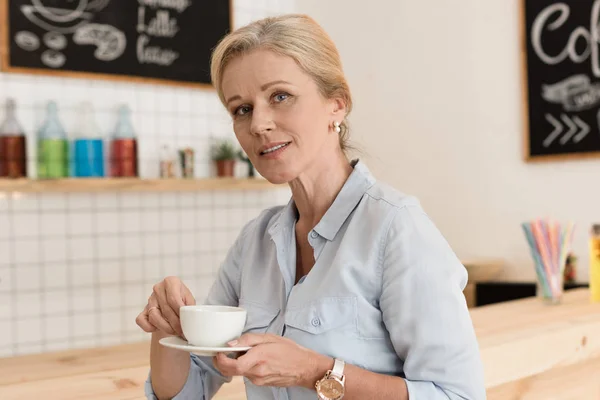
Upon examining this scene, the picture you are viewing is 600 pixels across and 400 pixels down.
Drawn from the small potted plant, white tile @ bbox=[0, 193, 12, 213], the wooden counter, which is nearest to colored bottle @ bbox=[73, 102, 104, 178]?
white tile @ bbox=[0, 193, 12, 213]

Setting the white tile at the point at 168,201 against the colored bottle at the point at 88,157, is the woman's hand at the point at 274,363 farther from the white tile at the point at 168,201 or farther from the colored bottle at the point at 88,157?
the white tile at the point at 168,201

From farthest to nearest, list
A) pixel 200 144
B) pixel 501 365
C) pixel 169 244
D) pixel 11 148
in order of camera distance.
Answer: pixel 200 144, pixel 169 244, pixel 11 148, pixel 501 365

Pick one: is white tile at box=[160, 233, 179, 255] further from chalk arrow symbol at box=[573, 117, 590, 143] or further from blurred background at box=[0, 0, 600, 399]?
chalk arrow symbol at box=[573, 117, 590, 143]

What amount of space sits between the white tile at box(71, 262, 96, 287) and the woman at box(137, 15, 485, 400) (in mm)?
1898

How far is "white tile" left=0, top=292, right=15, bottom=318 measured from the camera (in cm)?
287

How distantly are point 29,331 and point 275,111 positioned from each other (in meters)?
2.21

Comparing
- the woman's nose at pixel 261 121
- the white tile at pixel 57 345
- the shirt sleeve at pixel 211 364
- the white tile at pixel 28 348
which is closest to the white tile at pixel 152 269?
the white tile at pixel 57 345

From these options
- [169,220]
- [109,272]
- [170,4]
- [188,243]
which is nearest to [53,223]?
[109,272]

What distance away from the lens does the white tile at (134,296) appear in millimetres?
3193

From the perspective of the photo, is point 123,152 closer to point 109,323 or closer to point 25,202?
point 25,202

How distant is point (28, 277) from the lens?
292cm

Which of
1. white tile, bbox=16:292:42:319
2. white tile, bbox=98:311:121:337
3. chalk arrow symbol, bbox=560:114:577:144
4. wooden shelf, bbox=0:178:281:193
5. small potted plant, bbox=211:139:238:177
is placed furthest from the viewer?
small potted plant, bbox=211:139:238:177

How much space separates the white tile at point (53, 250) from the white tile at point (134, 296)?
331 mm

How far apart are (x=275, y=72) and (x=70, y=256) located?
2.17m
